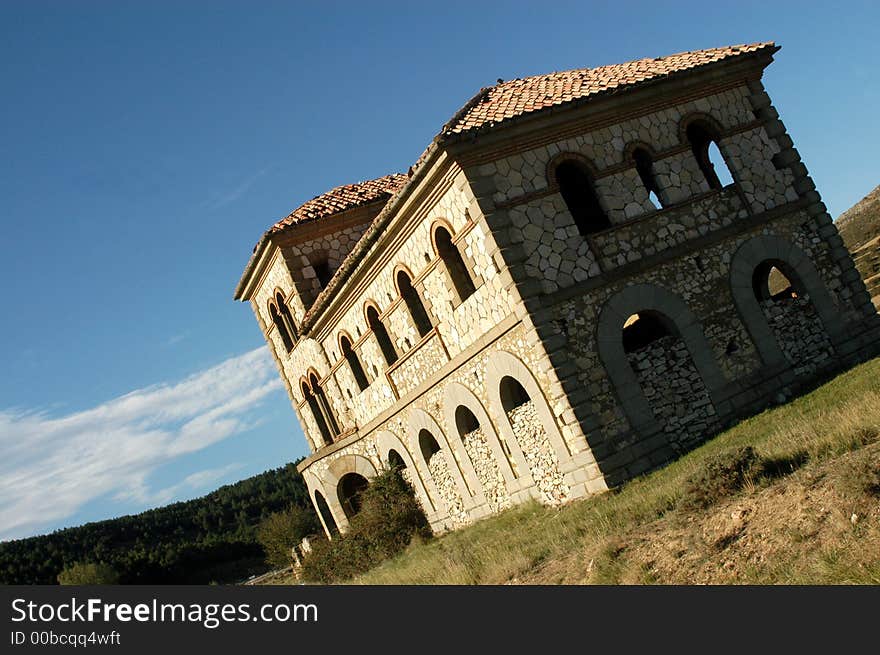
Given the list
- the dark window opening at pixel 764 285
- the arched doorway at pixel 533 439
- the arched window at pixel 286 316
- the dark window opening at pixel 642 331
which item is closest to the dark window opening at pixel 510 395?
the arched doorway at pixel 533 439

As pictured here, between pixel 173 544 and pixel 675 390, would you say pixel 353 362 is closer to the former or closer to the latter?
pixel 675 390

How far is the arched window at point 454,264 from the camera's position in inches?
686

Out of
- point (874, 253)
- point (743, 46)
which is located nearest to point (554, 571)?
point (743, 46)

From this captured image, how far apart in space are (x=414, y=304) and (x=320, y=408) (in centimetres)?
900

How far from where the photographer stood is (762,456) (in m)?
11.3

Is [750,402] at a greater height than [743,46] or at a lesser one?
lesser

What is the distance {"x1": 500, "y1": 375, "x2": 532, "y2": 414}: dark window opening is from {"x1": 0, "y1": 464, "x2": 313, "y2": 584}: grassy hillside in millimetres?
34249

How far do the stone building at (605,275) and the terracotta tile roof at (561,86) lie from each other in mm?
71

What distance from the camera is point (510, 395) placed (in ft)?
56.6

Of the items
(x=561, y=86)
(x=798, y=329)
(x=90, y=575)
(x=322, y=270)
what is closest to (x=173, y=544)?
(x=90, y=575)

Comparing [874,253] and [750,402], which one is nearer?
[750,402]

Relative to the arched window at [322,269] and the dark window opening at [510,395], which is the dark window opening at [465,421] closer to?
the dark window opening at [510,395]

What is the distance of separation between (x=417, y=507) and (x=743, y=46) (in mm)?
13419

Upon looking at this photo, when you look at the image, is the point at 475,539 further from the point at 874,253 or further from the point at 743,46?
the point at 874,253
